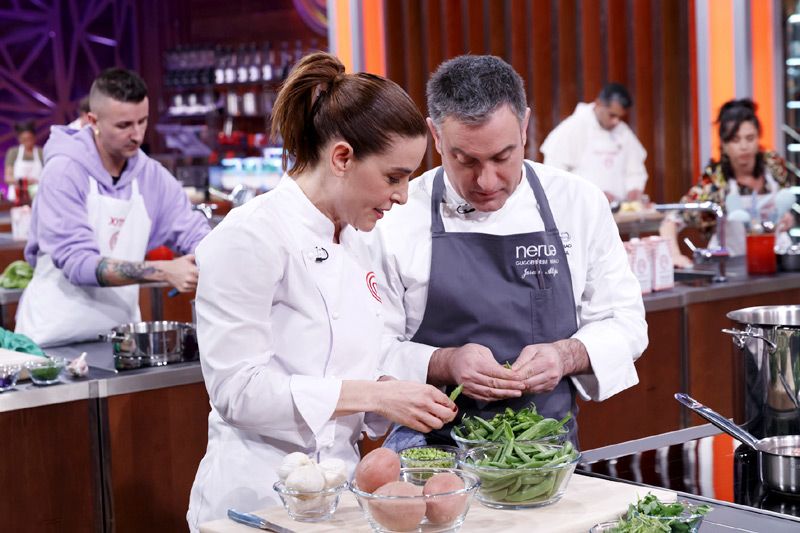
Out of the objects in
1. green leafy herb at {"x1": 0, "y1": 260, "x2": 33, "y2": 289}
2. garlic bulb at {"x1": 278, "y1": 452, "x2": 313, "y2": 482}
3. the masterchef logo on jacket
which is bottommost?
garlic bulb at {"x1": 278, "y1": 452, "x2": 313, "y2": 482}

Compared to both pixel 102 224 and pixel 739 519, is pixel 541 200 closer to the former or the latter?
pixel 739 519

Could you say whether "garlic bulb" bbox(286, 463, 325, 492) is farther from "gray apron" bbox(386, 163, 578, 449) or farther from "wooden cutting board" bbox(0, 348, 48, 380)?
"wooden cutting board" bbox(0, 348, 48, 380)

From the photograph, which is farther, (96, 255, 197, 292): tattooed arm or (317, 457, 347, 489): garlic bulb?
(96, 255, 197, 292): tattooed arm

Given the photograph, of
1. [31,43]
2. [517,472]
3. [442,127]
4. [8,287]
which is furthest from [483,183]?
[31,43]

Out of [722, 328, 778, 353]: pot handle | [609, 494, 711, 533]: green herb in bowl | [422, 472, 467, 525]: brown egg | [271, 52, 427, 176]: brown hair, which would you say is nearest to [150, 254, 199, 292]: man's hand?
[271, 52, 427, 176]: brown hair

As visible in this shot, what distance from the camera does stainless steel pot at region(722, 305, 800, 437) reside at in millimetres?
2074

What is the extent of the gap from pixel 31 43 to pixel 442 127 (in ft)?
41.0

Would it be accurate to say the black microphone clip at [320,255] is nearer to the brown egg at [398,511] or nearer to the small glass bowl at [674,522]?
the brown egg at [398,511]

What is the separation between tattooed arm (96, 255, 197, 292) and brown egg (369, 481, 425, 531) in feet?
6.51

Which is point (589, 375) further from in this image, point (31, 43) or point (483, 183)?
point (31, 43)

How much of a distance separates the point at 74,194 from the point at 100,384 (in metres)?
0.88

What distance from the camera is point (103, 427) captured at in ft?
10.1

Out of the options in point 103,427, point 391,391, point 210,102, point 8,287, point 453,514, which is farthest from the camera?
point 210,102

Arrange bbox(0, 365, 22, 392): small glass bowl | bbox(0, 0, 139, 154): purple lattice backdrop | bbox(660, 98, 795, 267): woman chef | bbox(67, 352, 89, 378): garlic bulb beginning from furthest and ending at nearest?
1. bbox(0, 0, 139, 154): purple lattice backdrop
2. bbox(660, 98, 795, 267): woman chef
3. bbox(67, 352, 89, 378): garlic bulb
4. bbox(0, 365, 22, 392): small glass bowl
